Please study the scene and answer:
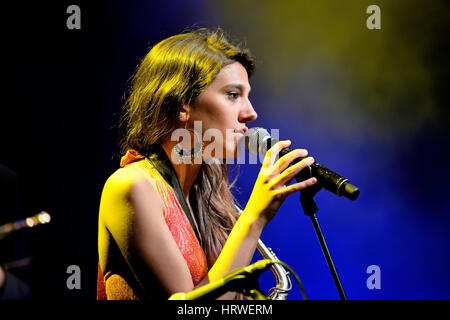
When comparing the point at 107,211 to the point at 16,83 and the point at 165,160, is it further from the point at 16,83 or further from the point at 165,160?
the point at 16,83

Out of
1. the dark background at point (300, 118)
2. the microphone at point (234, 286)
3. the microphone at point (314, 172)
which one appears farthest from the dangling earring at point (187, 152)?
the dark background at point (300, 118)

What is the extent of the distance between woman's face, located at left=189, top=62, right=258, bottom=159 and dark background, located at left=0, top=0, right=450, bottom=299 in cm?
112

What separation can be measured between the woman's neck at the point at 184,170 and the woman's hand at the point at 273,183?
424 mm

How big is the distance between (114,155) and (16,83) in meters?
0.63

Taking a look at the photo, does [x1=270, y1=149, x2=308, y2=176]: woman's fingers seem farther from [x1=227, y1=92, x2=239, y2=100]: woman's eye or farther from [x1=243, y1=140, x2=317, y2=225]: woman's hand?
[x1=227, y1=92, x2=239, y2=100]: woman's eye

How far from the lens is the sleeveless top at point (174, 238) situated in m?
1.25

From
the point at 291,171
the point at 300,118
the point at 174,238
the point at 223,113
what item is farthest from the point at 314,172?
the point at 300,118

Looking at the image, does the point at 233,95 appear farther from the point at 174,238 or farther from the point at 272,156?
the point at 174,238

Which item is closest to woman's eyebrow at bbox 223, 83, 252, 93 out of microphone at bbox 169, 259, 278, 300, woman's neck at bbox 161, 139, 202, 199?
woman's neck at bbox 161, 139, 202, 199

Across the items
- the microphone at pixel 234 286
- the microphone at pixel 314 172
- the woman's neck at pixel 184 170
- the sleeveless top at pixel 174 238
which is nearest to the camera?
the microphone at pixel 234 286

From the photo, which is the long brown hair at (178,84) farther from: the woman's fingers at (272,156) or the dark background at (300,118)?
the dark background at (300,118)

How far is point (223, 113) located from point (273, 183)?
13.9 inches

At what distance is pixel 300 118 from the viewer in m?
2.66
